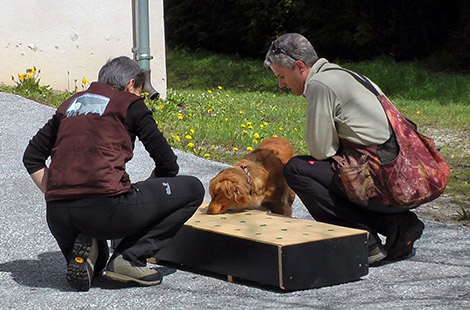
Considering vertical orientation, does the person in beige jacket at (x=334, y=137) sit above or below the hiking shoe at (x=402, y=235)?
above

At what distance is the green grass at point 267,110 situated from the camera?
907 cm

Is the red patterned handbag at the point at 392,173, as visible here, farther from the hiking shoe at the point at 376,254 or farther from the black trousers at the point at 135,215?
the black trousers at the point at 135,215

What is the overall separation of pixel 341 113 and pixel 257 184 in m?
0.77

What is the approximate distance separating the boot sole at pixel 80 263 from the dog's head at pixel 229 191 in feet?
3.22

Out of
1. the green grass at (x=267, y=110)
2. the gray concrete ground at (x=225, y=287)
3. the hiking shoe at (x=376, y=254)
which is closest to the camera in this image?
the gray concrete ground at (x=225, y=287)

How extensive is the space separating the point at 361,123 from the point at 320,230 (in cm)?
66

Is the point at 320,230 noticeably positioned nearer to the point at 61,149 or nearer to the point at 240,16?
the point at 61,149

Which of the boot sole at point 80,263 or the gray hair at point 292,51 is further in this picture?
the gray hair at point 292,51

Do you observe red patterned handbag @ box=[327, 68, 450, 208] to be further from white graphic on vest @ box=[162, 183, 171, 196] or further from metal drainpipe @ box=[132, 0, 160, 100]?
metal drainpipe @ box=[132, 0, 160, 100]

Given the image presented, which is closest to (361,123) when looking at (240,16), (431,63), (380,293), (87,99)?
(380,293)

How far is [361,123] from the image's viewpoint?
5008 mm

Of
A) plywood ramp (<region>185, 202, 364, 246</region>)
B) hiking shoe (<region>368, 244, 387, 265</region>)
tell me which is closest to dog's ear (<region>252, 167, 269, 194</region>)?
plywood ramp (<region>185, 202, 364, 246</region>)

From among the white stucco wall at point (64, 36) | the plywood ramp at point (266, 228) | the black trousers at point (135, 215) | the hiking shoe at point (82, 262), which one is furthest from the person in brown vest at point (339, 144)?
the white stucco wall at point (64, 36)

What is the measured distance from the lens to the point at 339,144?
5.14 metres
